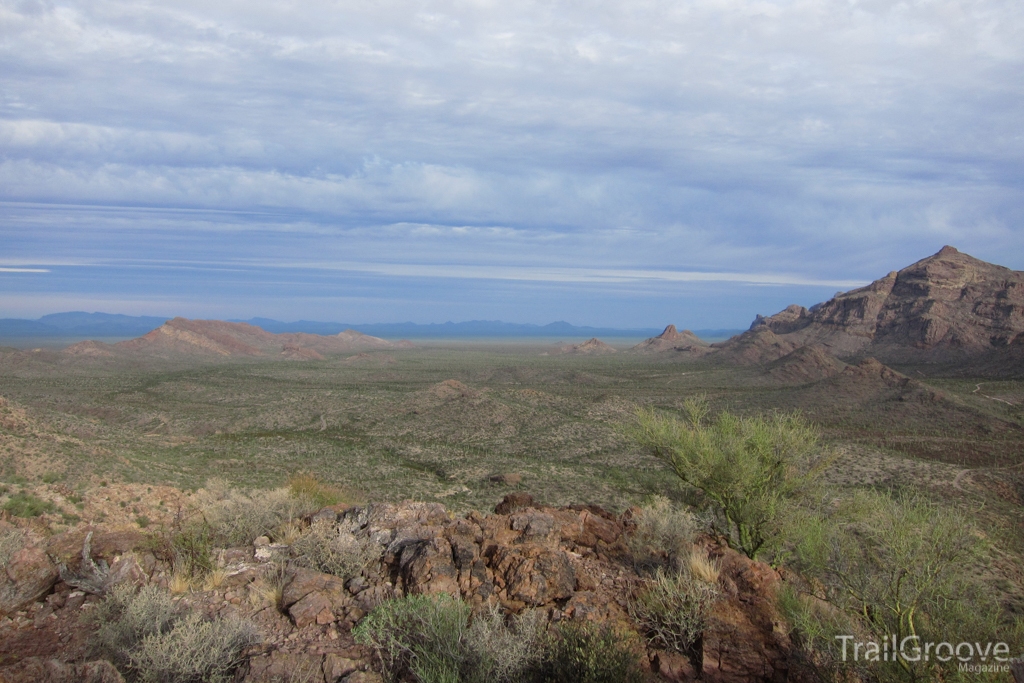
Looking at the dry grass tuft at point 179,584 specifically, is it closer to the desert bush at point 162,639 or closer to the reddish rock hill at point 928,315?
the desert bush at point 162,639

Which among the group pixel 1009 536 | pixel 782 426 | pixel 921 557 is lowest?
pixel 1009 536

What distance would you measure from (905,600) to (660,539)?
362 centimetres

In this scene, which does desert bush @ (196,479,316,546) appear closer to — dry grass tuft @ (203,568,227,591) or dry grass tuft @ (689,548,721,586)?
dry grass tuft @ (203,568,227,591)

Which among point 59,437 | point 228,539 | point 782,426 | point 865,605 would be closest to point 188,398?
point 59,437

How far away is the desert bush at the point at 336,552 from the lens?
30.2 feet

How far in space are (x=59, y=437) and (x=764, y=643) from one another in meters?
27.5

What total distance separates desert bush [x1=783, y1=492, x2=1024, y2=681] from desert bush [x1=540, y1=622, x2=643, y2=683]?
8.08 ft

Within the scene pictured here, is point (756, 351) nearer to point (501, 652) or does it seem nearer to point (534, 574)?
point (534, 574)

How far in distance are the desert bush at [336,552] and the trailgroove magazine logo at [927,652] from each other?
648 centimetres

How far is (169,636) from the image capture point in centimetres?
632

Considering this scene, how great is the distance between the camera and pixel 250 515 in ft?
37.6

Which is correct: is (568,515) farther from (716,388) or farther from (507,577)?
(716,388)

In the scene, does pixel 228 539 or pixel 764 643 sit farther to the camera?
pixel 228 539

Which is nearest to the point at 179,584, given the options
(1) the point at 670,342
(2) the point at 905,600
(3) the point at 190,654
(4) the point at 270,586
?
(4) the point at 270,586
